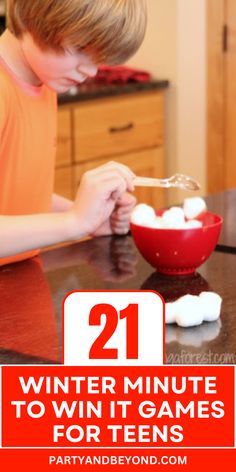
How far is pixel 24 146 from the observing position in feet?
6.51

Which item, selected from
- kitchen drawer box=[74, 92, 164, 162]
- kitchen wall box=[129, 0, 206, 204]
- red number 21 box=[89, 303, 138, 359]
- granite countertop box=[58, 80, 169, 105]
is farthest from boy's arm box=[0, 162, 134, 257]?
kitchen wall box=[129, 0, 206, 204]

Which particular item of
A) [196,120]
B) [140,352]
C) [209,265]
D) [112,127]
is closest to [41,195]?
[209,265]

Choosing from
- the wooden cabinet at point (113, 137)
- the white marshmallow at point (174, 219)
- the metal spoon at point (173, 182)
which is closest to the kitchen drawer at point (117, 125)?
the wooden cabinet at point (113, 137)

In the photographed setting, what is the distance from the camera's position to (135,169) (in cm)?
418

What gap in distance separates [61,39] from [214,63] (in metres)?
2.66

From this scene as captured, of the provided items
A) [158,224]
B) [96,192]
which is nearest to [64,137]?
[158,224]

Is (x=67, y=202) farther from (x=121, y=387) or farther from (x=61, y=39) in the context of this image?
(x=121, y=387)

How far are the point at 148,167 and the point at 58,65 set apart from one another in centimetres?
248

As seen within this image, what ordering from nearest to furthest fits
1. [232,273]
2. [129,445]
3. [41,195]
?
[129,445]
[232,273]
[41,195]

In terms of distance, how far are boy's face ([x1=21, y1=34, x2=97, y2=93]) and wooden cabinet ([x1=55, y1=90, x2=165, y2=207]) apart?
6.41ft

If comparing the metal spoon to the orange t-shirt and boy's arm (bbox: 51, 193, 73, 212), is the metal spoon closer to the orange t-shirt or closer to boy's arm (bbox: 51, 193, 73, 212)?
the orange t-shirt

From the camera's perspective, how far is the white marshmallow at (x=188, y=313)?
1540 millimetres

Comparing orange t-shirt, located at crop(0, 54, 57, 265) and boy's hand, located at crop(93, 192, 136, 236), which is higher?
orange t-shirt, located at crop(0, 54, 57, 265)

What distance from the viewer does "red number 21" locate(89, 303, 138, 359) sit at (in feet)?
4.36
